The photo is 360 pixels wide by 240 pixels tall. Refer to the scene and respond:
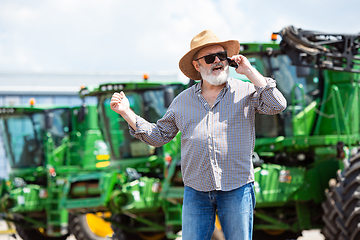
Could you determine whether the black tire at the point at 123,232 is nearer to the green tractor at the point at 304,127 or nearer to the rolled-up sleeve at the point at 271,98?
the green tractor at the point at 304,127

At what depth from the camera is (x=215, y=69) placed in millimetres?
3504

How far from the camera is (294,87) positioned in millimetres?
7488

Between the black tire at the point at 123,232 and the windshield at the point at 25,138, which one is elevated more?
the windshield at the point at 25,138

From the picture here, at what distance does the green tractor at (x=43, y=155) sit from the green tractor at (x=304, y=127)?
5.85 metres

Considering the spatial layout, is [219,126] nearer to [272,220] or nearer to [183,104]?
[183,104]

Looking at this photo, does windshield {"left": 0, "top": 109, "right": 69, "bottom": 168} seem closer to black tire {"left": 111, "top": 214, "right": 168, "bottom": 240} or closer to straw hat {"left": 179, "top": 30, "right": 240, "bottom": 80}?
black tire {"left": 111, "top": 214, "right": 168, "bottom": 240}

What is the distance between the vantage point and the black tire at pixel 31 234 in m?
13.1

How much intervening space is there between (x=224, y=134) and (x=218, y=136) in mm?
42

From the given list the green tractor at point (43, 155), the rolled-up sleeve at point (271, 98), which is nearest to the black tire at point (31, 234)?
the green tractor at point (43, 155)

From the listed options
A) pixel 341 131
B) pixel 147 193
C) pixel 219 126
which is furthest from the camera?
pixel 147 193

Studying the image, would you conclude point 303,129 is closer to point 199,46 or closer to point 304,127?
point 304,127

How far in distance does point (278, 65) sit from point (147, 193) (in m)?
3.51

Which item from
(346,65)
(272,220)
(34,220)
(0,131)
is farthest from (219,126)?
(0,131)

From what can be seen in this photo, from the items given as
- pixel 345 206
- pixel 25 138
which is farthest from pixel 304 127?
pixel 25 138
